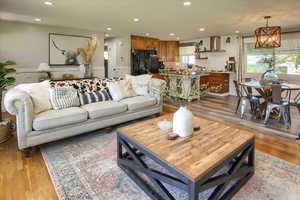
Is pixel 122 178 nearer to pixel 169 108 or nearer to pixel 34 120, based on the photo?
pixel 34 120

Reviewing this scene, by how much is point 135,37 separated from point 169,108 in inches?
152

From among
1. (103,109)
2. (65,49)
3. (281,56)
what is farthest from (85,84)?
(281,56)

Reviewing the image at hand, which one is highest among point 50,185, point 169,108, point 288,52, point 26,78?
point 288,52

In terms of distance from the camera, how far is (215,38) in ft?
23.1

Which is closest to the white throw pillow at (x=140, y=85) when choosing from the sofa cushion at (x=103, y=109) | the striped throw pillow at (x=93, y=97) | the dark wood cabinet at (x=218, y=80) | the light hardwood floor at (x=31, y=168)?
the striped throw pillow at (x=93, y=97)

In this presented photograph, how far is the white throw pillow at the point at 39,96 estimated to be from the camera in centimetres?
268

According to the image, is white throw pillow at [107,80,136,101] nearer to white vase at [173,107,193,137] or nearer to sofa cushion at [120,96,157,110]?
sofa cushion at [120,96,157,110]

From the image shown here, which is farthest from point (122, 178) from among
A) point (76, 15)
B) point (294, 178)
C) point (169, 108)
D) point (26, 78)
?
point (26, 78)

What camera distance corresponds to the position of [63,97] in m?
3.03

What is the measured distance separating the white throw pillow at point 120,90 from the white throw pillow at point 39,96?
118 cm

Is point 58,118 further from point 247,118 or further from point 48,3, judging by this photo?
point 247,118

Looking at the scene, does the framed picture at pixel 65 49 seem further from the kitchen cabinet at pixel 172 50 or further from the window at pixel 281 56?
the window at pixel 281 56

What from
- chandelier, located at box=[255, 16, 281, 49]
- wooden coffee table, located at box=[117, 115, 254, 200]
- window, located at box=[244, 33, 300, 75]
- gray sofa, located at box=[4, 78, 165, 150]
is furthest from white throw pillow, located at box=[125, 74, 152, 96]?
window, located at box=[244, 33, 300, 75]

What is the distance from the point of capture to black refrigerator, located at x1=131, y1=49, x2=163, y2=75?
7.25 metres
